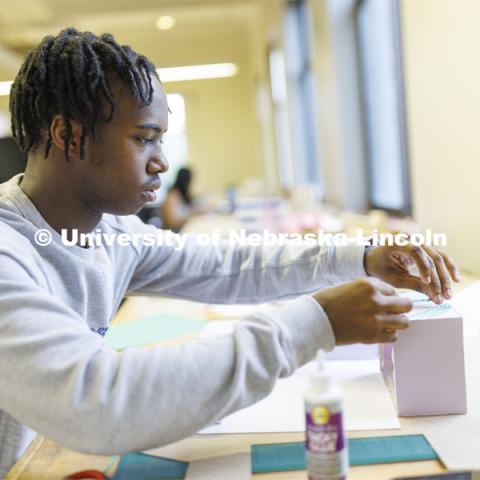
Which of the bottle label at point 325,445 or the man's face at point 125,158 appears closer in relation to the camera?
the bottle label at point 325,445

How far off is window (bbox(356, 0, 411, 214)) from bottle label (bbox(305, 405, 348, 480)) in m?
2.03

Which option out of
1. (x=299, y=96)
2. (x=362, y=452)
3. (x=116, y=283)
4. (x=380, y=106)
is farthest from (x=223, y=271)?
(x=299, y=96)

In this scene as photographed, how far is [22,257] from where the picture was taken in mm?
794

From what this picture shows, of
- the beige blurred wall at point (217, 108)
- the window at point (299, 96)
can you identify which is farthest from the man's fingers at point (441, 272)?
the beige blurred wall at point (217, 108)

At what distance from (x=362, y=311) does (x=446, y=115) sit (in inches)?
46.9

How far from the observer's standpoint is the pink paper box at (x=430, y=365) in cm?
83

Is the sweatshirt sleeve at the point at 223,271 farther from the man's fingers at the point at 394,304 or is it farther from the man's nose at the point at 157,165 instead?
the man's fingers at the point at 394,304

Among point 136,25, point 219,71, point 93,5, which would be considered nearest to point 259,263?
point 93,5

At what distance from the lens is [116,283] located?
119 cm

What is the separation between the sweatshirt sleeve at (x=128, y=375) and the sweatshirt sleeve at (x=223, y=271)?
0.56 meters

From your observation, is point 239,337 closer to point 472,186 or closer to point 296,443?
point 296,443

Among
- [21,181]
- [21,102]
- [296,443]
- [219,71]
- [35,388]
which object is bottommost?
[296,443]

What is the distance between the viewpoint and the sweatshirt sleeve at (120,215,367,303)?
126 cm

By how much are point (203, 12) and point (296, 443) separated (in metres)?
6.91
